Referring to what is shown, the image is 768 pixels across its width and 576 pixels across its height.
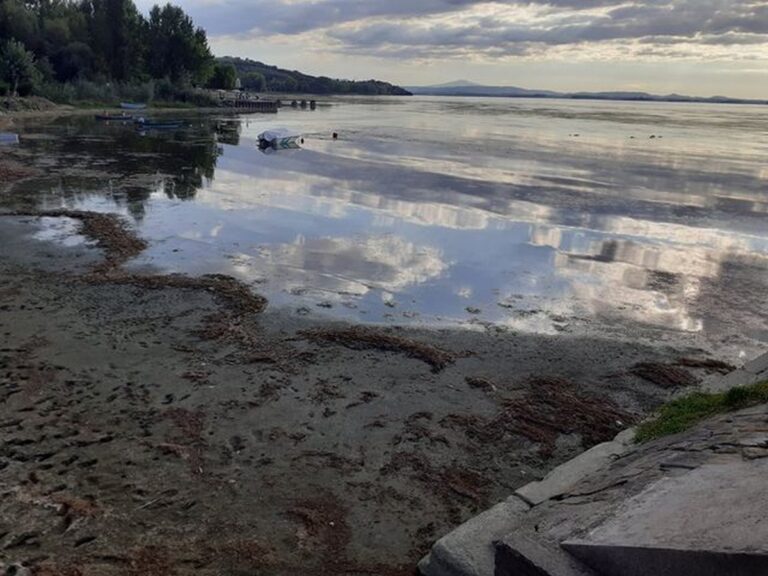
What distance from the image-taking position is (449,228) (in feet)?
69.2

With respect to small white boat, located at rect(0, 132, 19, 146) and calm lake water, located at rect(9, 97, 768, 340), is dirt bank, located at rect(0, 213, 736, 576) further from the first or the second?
small white boat, located at rect(0, 132, 19, 146)

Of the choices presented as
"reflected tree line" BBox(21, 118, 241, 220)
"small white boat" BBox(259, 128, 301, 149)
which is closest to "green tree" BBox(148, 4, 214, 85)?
"reflected tree line" BBox(21, 118, 241, 220)

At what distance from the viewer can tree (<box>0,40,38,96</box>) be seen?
248 feet

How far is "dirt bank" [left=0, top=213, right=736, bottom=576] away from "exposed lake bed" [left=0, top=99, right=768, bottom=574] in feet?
0.12

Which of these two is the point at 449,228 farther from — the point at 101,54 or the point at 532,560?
the point at 101,54

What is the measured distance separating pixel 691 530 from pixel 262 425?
546 cm

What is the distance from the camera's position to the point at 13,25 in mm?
92562

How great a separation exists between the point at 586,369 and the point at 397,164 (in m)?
29.5

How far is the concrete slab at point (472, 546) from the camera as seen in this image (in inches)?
219

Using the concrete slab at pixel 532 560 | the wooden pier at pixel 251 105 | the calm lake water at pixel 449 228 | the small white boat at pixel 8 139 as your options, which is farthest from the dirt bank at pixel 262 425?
the wooden pier at pixel 251 105

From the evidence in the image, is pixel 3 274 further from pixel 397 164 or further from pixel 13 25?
pixel 13 25

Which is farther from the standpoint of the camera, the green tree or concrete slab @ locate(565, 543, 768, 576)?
the green tree

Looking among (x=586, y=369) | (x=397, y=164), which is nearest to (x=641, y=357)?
(x=586, y=369)

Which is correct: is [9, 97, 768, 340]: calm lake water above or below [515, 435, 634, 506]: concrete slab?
above
